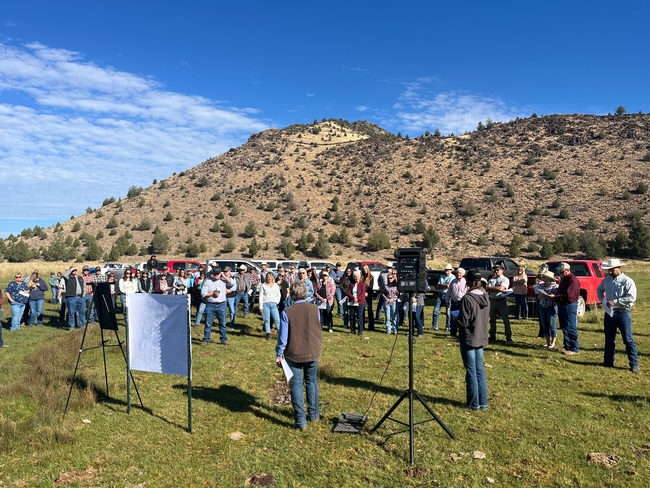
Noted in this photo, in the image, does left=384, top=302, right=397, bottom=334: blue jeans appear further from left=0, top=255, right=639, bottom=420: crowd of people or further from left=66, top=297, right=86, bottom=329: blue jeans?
left=66, top=297, right=86, bottom=329: blue jeans

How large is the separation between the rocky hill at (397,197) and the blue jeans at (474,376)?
3952 centimetres

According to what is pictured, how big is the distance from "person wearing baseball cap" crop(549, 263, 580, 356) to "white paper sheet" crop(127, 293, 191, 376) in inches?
301

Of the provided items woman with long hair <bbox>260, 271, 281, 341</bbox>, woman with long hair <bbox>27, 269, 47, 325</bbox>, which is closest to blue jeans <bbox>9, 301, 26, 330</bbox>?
woman with long hair <bbox>27, 269, 47, 325</bbox>

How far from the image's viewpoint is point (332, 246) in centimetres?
4900

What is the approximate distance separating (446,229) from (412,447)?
155ft

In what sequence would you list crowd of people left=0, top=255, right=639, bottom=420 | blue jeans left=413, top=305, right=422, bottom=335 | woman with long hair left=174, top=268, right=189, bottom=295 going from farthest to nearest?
woman with long hair left=174, top=268, right=189, bottom=295 → blue jeans left=413, top=305, right=422, bottom=335 → crowd of people left=0, top=255, right=639, bottom=420

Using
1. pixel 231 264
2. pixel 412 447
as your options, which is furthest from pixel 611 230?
pixel 412 447

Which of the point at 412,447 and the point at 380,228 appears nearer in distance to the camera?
the point at 412,447

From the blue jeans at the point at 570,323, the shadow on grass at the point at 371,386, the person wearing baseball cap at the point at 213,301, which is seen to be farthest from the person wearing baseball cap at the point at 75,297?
the blue jeans at the point at 570,323

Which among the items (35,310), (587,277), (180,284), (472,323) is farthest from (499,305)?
(35,310)

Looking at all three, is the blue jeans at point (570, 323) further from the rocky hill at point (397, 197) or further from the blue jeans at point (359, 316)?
the rocky hill at point (397, 197)

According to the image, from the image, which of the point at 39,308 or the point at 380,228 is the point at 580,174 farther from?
the point at 39,308

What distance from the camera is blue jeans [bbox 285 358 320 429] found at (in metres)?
5.60

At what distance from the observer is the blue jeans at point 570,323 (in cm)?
944
